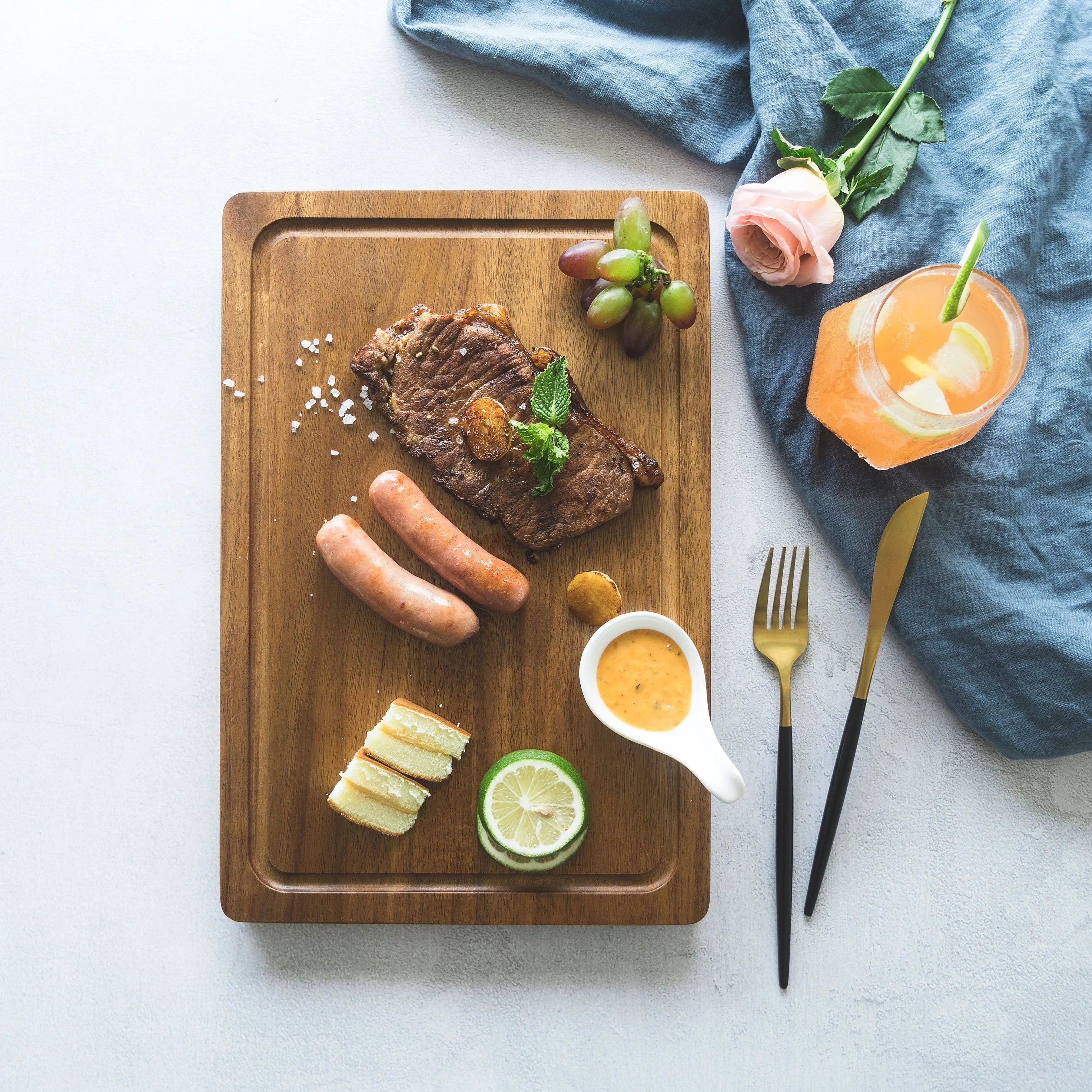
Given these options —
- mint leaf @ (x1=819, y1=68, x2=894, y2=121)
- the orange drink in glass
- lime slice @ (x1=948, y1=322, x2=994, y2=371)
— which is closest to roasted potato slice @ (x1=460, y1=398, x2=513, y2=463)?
the orange drink in glass

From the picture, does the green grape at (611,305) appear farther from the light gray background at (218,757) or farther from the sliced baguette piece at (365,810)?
the sliced baguette piece at (365,810)

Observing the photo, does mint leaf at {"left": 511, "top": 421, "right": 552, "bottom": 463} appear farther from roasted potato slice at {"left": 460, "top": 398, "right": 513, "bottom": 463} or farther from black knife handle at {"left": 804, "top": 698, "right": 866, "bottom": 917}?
black knife handle at {"left": 804, "top": 698, "right": 866, "bottom": 917}

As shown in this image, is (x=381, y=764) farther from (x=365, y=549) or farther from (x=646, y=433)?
(x=646, y=433)

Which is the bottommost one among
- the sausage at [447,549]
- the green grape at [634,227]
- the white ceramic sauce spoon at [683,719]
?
the white ceramic sauce spoon at [683,719]

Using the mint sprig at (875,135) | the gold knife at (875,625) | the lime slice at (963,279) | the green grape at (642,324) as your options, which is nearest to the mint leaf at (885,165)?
the mint sprig at (875,135)

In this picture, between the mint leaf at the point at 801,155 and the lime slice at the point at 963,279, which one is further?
the mint leaf at the point at 801,155

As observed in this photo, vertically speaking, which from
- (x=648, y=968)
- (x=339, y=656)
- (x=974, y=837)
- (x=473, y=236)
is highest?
(x=473, y=236)

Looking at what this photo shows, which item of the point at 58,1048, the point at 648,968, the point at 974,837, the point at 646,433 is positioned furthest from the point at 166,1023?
the point at 974,837
